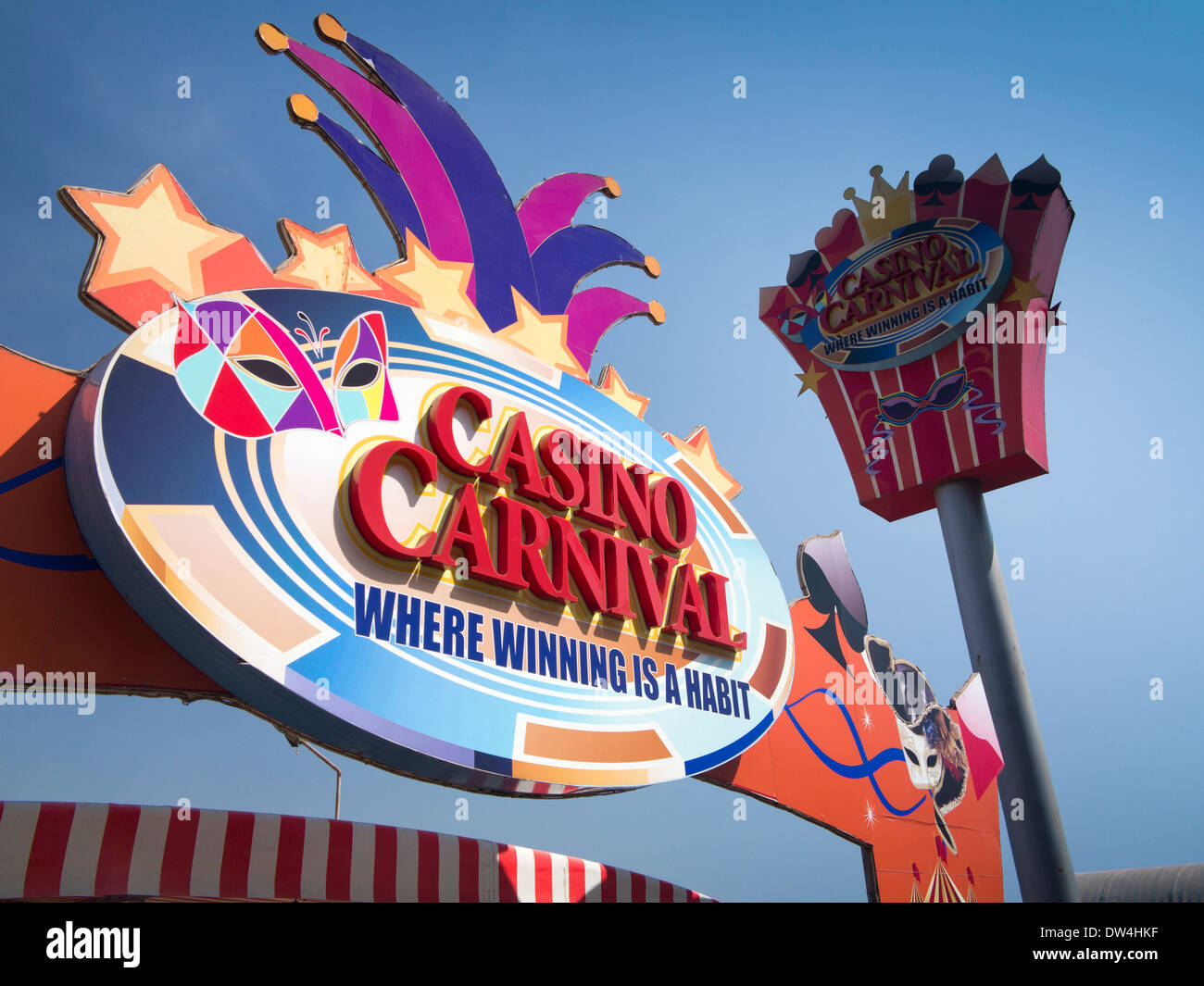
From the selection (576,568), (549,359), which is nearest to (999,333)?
(549,359)

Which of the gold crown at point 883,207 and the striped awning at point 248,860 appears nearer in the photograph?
the striped awning at point 248,860

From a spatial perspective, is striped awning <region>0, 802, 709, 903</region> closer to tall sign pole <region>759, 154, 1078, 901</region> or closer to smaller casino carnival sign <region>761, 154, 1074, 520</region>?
tall sign pole <region>759, 154, 1078, 901</region>

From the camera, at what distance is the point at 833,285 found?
16672mm

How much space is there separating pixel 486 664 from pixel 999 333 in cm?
1139

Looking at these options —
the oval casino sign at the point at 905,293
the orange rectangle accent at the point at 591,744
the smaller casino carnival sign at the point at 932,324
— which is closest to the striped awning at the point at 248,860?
the orange rectangle accent at the point at 591,744

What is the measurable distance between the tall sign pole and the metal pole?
2 cm

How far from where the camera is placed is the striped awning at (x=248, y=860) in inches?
194

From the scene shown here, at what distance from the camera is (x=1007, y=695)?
46.8ft

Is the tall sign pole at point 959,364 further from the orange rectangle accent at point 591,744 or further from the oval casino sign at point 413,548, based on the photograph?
the orange rectangle accent at point 591,744

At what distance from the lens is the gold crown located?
52.6ft

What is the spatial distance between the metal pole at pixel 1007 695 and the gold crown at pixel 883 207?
4446mm

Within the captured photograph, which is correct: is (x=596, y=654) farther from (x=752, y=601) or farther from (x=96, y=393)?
(x=96, y=393)

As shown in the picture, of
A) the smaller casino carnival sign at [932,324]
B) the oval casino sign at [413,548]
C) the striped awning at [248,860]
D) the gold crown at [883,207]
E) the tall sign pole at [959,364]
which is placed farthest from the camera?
the gold crown at [883,207]

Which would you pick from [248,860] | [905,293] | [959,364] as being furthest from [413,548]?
[905,293]
